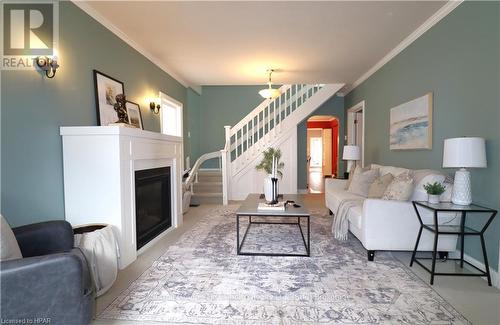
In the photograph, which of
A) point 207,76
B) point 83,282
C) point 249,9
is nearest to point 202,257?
point 83,282

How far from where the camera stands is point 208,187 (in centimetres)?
646

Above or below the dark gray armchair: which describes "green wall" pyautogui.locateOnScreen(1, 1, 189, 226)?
above

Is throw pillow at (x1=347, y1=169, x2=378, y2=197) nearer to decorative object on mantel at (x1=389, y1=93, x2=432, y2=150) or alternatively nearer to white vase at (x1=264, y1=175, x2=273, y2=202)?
decorative object on mantel at (x1=389, y1=93, x2=432, y2=150)

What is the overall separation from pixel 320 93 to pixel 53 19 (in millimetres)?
5320

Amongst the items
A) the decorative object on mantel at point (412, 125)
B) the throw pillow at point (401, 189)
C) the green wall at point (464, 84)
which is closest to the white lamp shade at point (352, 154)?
the decorative object on mantel at point (412, 125)

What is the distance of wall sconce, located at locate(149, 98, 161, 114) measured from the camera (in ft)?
15.1

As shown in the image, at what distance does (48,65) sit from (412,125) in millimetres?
4231

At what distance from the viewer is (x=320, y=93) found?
657cm

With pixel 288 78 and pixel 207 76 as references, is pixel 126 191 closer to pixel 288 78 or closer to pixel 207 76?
pixel 207 76

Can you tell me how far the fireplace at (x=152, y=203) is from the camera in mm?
3219

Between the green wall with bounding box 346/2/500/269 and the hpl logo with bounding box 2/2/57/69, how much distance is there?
3.96m

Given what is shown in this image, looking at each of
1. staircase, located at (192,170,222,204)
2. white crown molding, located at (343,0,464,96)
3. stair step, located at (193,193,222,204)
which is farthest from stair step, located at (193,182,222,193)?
white crown molding, located at (343,0,464,96)

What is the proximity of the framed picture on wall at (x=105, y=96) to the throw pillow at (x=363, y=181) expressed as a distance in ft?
11.7

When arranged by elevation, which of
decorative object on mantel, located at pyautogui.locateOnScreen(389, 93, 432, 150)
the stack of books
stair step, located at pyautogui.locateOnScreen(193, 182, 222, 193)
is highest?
decorative object on mantel, located at pyautogui.locateOnScreen(389, 93, 432, 150)
